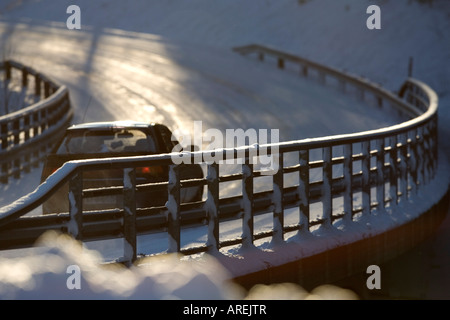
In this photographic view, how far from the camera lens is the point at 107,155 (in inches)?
510

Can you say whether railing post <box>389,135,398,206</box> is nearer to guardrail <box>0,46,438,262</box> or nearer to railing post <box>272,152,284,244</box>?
guardrail <box>0,46,438,262</box>

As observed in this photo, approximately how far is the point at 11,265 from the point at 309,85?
3193 centimetres

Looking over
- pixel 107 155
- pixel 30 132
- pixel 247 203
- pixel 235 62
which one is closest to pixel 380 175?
pixel 107 155

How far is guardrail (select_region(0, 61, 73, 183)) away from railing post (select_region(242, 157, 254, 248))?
10.2 metres

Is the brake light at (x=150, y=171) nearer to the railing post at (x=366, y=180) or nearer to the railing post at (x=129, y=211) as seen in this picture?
the railing post at (x=366, y=180)

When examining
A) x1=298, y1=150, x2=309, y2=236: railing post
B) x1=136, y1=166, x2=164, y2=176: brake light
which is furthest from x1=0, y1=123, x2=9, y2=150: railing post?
x1=298, y1=150, x2=309, y2=236: railing post

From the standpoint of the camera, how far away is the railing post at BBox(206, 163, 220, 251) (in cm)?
926

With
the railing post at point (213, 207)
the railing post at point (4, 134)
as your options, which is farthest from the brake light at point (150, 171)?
the railing post at point (4, 134)

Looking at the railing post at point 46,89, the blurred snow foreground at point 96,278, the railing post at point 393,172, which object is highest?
the blurred snow foreground at point 96,278

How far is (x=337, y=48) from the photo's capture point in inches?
2130

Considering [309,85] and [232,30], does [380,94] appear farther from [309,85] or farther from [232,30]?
[232,30]

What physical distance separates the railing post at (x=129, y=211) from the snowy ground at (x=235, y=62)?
685 mm

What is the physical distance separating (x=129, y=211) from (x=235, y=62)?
36417 millimetres

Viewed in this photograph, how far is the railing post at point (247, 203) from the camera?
32.0ft
